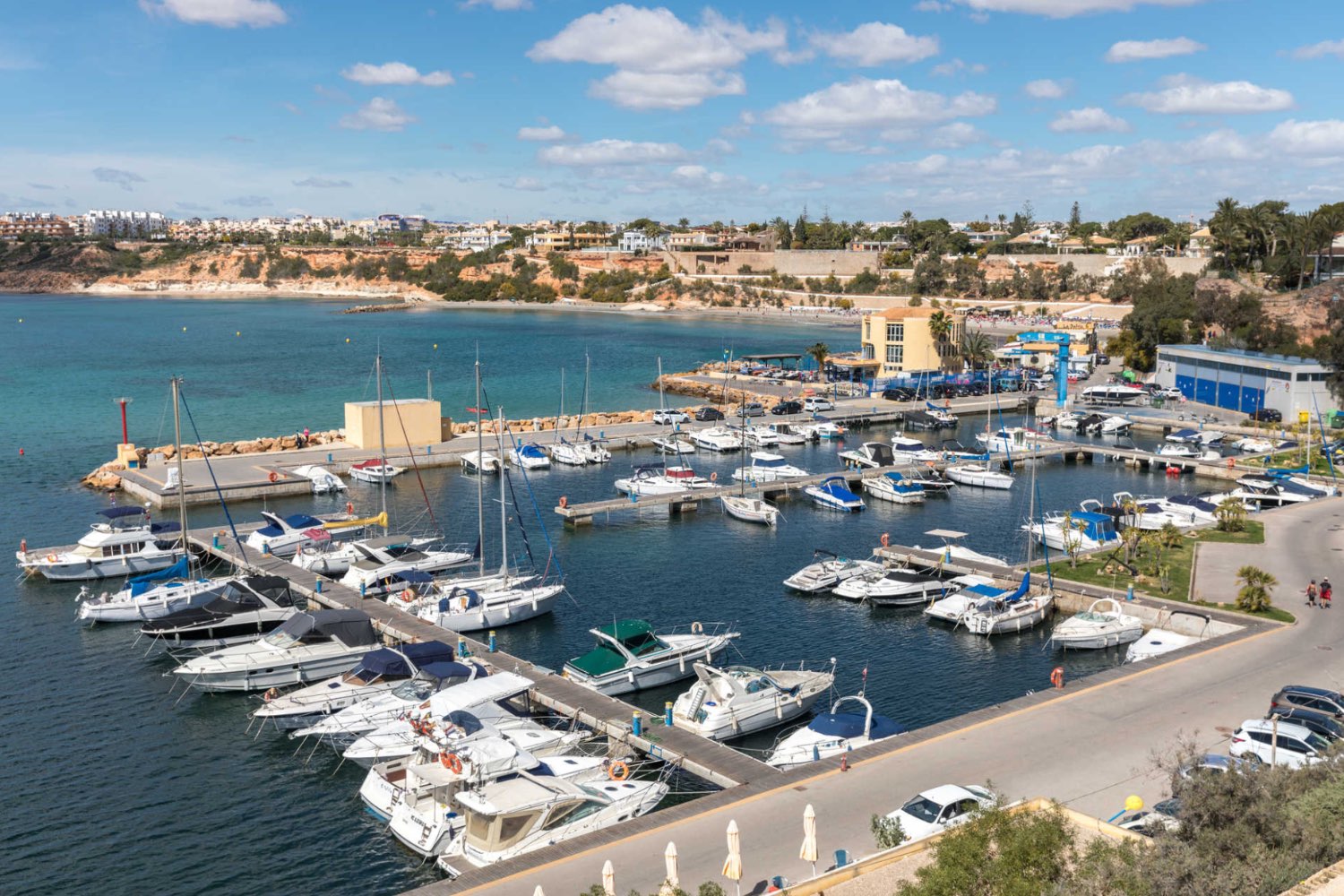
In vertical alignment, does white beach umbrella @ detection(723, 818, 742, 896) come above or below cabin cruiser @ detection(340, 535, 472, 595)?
above

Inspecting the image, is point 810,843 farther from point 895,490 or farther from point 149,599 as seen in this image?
point 895,490

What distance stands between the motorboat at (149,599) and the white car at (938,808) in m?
24.2

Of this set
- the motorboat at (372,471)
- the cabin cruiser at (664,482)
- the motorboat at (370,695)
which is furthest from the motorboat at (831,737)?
the motorboat at (372,471)

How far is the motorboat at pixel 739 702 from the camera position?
87.9 feet

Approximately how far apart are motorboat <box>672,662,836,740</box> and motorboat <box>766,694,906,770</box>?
1.49 meters

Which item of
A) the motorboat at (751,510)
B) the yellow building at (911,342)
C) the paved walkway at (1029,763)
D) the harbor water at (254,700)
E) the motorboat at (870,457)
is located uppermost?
the yellow building at (911,342)

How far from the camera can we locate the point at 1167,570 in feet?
124

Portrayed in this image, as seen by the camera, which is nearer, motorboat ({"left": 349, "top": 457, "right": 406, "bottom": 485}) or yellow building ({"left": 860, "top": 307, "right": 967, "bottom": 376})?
motorboat ({"left": 349, "top": 457, "right": 406, "bottom": 485})

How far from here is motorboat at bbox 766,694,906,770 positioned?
24.4m

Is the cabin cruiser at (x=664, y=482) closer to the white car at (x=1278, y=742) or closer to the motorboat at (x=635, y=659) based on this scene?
the motorboat at (x=635, y=659)

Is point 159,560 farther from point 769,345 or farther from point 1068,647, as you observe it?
point 769,345

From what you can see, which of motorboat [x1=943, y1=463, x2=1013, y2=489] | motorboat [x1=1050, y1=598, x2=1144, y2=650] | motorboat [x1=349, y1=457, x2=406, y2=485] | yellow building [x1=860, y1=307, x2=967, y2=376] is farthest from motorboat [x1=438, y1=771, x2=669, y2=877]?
yellow building [x1=860, y1=307, x2=967, y2=376]

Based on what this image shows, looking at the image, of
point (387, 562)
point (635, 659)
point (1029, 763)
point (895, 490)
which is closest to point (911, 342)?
point (895, 490)

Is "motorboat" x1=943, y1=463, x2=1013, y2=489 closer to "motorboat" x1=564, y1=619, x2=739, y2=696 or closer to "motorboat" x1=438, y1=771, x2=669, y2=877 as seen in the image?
"motorboat" x1=564, y1=619, x2=739, y2=696
